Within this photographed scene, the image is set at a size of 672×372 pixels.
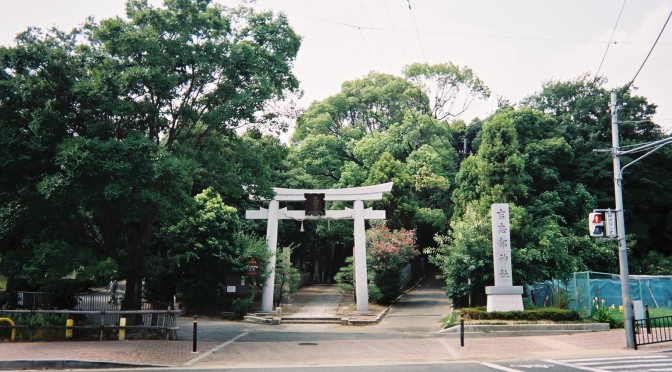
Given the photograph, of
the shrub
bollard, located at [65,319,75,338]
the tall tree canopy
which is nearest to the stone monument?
the shrub

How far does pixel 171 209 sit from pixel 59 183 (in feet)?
12.1

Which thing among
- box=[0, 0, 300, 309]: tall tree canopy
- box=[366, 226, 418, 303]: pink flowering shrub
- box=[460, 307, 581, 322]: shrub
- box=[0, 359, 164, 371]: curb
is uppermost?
box=[0, 0, 300, 309]: tall tree canopy

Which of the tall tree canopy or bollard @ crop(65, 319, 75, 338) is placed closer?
the tall tree canopy

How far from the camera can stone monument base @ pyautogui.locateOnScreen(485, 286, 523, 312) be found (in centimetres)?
2205

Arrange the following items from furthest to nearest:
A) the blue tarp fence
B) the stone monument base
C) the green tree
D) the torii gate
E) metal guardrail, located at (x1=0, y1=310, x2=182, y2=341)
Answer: the green tree
the torii gate
the blue tarp fence
the stone monument base
metal guardrail, located at (x1=0, y1=310, x2=182, y2=341)

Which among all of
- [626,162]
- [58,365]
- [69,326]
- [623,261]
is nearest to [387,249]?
[623,261]

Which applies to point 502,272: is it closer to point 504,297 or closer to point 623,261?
point 504,297

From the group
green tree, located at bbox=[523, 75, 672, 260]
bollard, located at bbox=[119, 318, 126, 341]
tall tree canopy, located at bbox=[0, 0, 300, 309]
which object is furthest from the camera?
green tree, located at bbox=[523, 75, 672, 260]

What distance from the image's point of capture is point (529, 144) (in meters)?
38.1

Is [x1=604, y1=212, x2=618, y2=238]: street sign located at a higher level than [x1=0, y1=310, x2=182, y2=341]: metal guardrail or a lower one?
higher

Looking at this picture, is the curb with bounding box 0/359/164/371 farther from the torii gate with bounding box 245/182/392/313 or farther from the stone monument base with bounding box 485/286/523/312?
the stone monument base with bounding box 485/286/523/312

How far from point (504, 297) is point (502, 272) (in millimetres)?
1049

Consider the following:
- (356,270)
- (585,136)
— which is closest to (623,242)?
(356,270)

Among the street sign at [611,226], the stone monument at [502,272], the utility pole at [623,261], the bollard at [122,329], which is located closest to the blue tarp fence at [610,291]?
the stone monument at [502,272]
